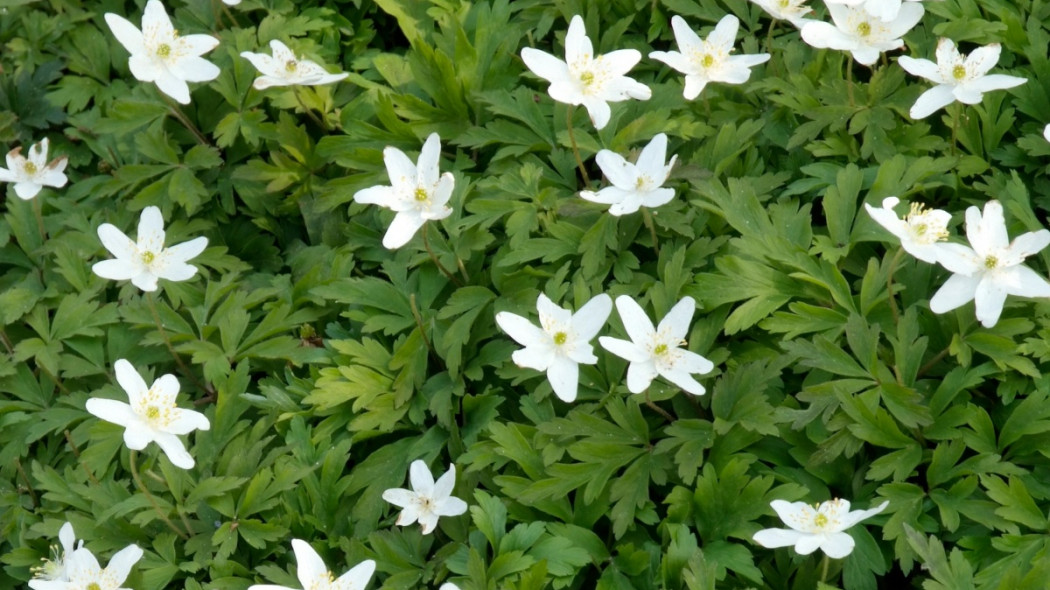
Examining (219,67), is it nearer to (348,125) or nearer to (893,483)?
(348,125)

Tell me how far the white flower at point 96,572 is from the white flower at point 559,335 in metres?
1.53

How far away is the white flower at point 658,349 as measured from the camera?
3408 mm

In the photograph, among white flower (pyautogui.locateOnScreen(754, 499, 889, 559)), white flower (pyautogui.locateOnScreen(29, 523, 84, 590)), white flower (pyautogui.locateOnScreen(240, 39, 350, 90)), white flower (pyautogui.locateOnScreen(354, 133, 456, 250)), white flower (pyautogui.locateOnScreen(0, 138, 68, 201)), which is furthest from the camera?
white flower (pyautogui.locateOnScreen(0, 138, 68, 201))

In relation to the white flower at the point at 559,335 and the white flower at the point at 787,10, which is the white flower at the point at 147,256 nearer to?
the white flower at the point at 559,335

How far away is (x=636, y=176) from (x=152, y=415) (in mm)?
1951

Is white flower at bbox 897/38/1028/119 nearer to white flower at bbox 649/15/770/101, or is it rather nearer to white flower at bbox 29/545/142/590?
white flower at bbox 649/15/770/101

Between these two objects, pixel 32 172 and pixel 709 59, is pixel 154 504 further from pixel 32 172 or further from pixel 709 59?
pixel 709 59

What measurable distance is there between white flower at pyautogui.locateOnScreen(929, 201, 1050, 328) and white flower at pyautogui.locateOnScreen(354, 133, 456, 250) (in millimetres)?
1746

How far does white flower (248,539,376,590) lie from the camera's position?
335cm

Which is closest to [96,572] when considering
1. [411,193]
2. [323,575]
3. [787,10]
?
[323,575]

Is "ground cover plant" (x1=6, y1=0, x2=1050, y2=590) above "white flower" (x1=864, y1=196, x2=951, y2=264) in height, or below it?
below

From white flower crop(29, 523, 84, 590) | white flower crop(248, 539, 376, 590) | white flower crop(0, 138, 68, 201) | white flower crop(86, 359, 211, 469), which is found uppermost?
white flower crop(0, 138, 68, 201)

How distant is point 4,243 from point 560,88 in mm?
2763

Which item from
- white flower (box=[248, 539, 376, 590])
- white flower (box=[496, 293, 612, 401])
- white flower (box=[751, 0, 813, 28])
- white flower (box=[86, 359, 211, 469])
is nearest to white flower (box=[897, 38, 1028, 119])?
white flower (box=[751, 0, 813, 28])
